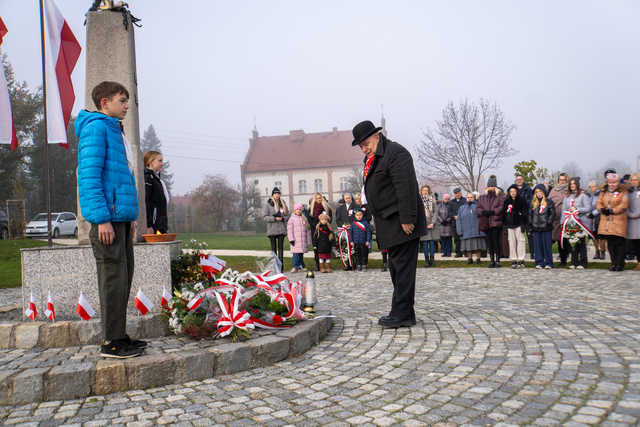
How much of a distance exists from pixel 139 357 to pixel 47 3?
477 cm

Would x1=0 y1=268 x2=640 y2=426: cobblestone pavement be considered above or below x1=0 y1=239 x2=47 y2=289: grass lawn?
below

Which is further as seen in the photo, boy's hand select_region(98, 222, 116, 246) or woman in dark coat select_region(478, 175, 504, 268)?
woman in dark coat select_region(478, 175, 504, 268)

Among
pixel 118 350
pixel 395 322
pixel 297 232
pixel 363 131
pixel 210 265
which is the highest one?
pixel 363 131

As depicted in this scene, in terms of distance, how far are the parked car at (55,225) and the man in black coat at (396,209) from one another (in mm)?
27042

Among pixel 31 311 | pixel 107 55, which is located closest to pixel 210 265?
pixel 31 311

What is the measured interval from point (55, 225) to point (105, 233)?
29.8 metres

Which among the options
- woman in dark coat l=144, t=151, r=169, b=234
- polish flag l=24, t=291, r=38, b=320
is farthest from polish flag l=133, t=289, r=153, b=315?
woman in dark coat l=144, t=151, r=169, b=234

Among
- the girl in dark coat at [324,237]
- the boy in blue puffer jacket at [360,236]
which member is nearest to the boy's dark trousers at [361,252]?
the boy in blue puffer jacket at [360,236]

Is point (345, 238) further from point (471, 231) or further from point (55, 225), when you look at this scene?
point (55, 225)

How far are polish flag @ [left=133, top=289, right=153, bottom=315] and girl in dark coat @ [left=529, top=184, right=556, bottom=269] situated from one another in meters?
8.91

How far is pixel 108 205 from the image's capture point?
A: 148 inches

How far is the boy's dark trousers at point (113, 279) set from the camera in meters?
3.76

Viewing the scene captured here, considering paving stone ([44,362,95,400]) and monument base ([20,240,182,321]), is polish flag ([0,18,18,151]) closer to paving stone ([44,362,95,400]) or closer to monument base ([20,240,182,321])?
monument base ([20,240,182,321])

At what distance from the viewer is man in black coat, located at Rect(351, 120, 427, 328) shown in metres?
5.04
